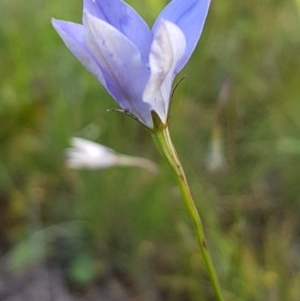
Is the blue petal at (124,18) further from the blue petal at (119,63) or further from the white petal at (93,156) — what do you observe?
the white petal at (93,156)

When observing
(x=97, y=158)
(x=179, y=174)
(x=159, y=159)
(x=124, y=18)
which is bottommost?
(x=159, y=159)

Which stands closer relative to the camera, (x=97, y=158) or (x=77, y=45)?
(x=77, y=45)

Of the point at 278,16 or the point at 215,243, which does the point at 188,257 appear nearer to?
the point at 215,243

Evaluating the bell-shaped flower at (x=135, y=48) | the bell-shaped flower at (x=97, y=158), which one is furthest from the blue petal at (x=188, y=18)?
the bell-shaped flower at (x=97, y=158)

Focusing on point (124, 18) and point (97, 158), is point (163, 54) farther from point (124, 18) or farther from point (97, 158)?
point (97, 158)

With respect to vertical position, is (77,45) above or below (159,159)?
above

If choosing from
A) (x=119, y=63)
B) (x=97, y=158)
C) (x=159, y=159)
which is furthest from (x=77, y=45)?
(x=159, y=159)

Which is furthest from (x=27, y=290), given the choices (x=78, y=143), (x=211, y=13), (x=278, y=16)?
(x=278, y=16)
